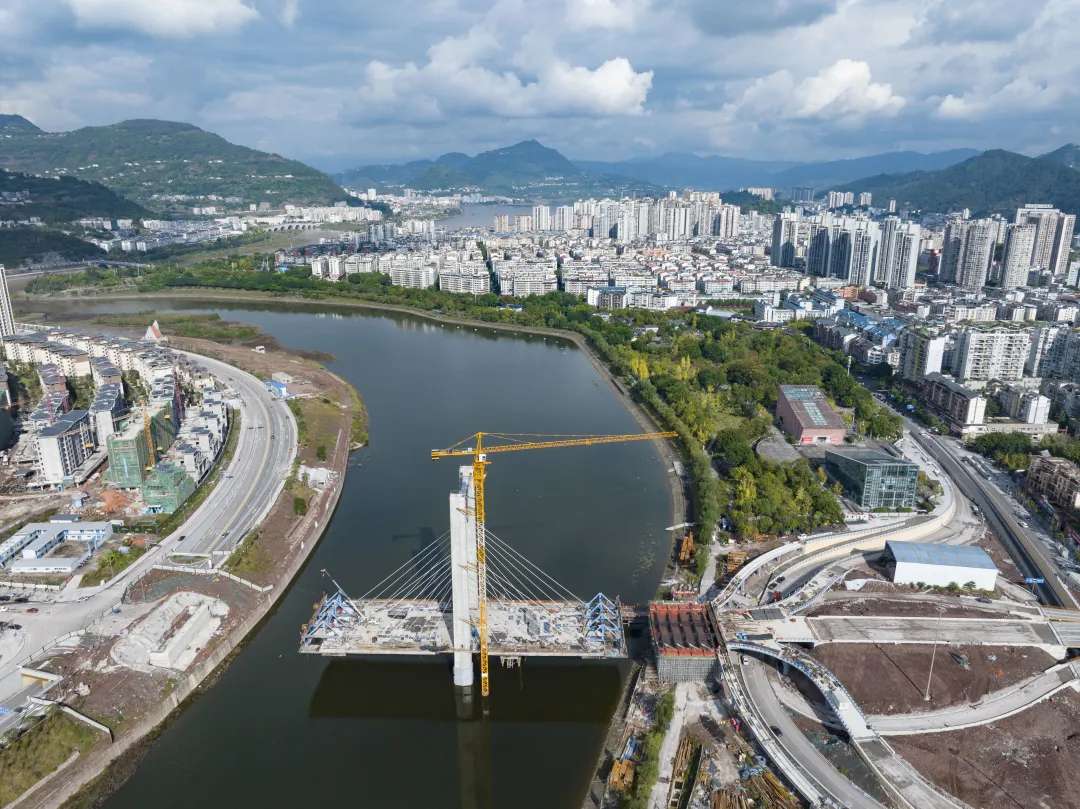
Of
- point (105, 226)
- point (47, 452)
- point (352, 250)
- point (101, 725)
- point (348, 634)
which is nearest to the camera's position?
point (101, 725)

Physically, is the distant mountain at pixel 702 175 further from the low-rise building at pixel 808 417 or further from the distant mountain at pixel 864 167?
the low-rise building at pixel 808 417

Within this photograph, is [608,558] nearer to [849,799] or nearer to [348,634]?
[348,634]

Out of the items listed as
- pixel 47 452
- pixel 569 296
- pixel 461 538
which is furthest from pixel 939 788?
pixel 569 296

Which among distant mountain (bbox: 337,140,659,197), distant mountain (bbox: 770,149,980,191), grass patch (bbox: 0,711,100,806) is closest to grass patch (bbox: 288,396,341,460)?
grass patch (bbox: 0,711,100,806)

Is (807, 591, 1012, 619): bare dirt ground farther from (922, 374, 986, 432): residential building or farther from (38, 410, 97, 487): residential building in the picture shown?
(38, 410, 97, 487): residential building

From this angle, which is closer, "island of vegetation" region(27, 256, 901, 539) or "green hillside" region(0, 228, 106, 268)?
"island of vegetation" region(27, 256, 901, 539)

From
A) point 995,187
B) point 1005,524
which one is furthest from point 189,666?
point 995,187

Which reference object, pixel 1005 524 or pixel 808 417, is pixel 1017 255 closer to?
pixel 808 417

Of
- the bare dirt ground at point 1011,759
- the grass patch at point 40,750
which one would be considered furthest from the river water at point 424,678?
the bare dirt ground at point 1011,759
